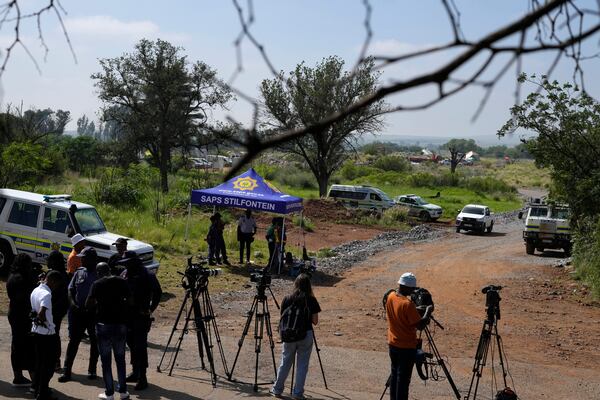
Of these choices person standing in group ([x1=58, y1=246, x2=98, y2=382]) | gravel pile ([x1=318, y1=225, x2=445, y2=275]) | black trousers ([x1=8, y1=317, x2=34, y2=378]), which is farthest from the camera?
gravel pile ([x1=318, y1=225, x2=445, y2=275])

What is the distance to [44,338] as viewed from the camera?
7.84 m

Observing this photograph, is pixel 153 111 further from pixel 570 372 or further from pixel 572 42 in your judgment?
pixel 572 42

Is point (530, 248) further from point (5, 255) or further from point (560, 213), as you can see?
point (5, 255)

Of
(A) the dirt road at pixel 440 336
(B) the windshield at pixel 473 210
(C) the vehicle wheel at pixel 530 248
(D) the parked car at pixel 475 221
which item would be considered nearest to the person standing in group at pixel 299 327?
(A) the dirt road at pixel 440 336

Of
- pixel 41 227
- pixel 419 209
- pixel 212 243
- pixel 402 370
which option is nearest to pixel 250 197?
pixel 212 243

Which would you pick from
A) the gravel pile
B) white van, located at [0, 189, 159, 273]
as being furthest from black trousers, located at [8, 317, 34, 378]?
the gravel pile

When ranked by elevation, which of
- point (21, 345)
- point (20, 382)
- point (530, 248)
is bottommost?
point (20, 382)

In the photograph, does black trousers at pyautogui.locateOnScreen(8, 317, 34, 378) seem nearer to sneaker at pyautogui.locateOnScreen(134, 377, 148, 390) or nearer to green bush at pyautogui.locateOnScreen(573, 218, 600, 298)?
sneaker at pyautogui.locateOnScreen(134, 377, 148, 390)

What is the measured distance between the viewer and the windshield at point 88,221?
15.6m

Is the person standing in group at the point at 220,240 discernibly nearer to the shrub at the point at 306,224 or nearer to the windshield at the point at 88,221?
the windshield at the point at 88,221

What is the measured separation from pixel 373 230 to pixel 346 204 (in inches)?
245

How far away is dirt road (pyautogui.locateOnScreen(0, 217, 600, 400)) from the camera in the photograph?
9.34 m

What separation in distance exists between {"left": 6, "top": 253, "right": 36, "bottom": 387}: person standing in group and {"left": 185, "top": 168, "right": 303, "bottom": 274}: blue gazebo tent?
10.7 m

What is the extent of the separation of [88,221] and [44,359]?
841 centimetres
